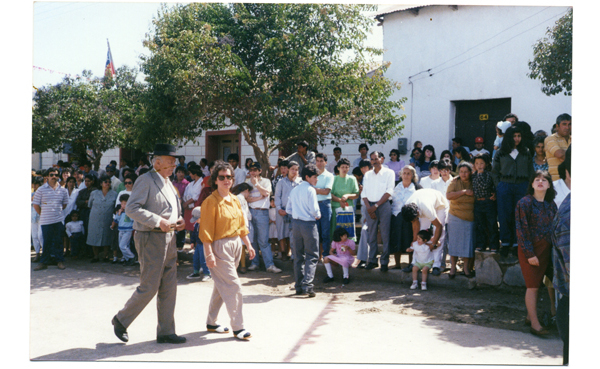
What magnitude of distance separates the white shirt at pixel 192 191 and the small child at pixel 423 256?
4550 mm

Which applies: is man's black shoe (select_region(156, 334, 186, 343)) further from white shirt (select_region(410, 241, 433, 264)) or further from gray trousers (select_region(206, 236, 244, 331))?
white shirt (select_region(410, 241, 433, 264))

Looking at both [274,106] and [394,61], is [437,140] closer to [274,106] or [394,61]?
[394,61]

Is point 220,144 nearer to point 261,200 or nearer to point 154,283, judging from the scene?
point 261,200

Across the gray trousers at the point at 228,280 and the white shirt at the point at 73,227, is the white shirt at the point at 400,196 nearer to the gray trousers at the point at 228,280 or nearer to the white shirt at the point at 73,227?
the gray trousers at the point at 228,280

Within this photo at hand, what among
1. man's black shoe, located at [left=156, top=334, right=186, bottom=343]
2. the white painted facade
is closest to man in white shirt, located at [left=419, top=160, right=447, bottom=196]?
the white painted facade

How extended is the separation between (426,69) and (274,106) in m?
5.99

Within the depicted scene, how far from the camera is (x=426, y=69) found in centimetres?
1340

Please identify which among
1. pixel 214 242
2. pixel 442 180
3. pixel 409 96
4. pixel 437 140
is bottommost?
pixel 214 242

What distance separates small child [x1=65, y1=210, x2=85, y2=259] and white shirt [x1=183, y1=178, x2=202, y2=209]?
8.46ft

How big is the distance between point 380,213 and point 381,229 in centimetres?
26

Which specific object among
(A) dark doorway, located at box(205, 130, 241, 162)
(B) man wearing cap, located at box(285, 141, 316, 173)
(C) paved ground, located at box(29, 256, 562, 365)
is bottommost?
(C) paved ground, located at box(29, 256, 562, 365)

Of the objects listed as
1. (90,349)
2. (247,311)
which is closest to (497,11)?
(247,311)

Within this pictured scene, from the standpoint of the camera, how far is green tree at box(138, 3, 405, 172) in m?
8.66

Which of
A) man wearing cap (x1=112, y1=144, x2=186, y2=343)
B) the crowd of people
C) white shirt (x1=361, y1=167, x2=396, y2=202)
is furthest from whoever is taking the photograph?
white shirt (x1=361, y1=167, x2=396, y2=202)
